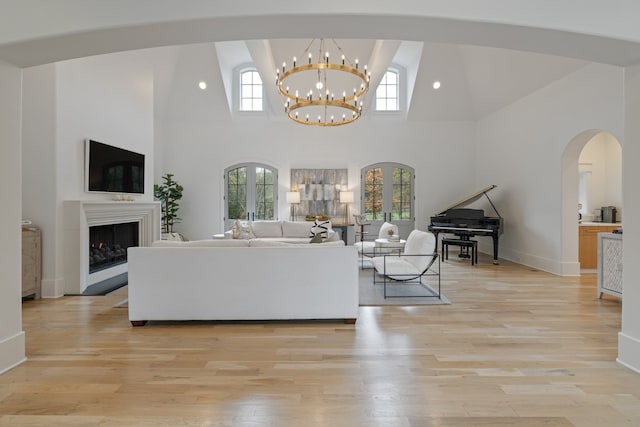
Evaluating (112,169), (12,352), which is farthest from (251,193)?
(12,352)

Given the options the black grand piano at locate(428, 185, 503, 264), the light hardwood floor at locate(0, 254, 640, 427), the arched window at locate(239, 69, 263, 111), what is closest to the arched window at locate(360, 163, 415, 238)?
the black grand piano at locate(428, 185, 503, 264)

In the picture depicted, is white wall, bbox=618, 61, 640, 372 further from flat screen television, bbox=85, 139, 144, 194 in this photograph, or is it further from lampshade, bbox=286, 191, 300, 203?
lampshade, bbox=286, 191, 300, 203

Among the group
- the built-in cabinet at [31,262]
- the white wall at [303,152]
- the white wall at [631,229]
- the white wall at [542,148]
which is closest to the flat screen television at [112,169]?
the built-in cabinet at [31,262]

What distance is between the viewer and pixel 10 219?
2.72 meters

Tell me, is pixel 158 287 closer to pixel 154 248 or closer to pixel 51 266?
pixel 154 248

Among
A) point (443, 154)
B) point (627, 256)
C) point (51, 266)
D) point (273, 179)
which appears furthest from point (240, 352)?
point (443, 154)

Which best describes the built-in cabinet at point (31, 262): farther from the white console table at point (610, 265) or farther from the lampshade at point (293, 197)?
the white console table at point (610, 265)

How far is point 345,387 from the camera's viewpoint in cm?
244

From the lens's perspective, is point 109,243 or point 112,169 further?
point 109,243

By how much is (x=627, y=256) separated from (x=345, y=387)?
2.37m

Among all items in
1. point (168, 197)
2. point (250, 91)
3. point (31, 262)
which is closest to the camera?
point (31, 262)

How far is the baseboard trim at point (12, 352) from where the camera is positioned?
8.69ft

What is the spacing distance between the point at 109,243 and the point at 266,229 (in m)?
2.97

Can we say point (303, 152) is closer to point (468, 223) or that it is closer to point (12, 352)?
point (468, 223)
